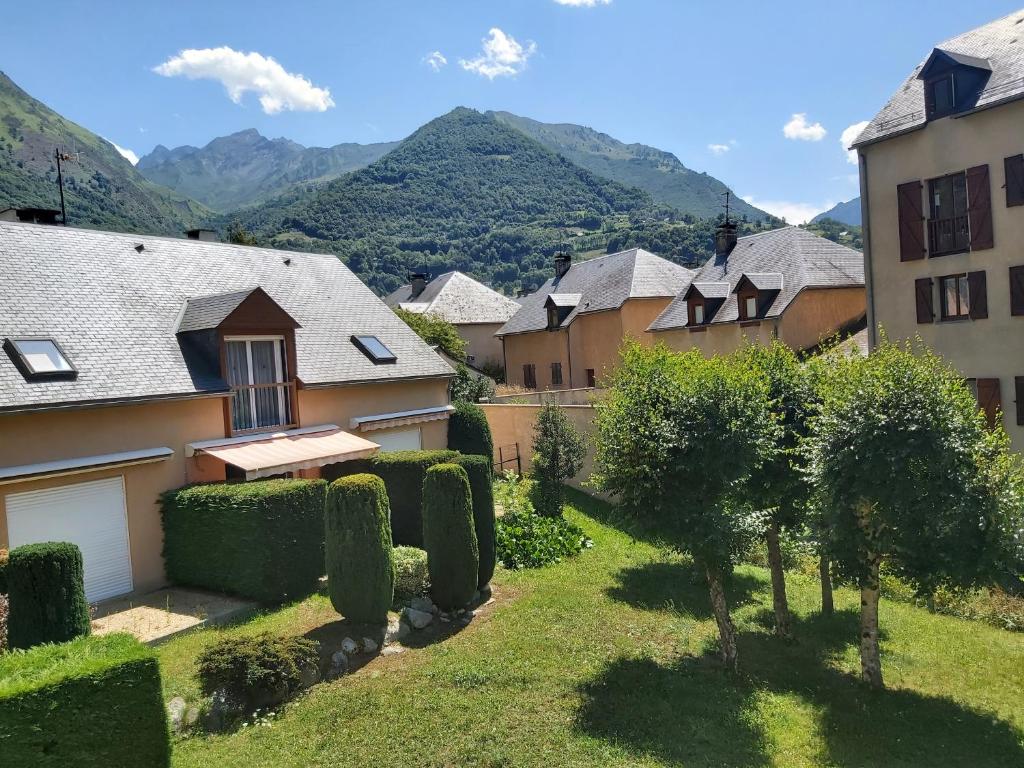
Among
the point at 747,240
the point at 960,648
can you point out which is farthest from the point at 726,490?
the point at 747,240

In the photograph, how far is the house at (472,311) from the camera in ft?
193

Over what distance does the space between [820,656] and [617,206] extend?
165931 millimetres

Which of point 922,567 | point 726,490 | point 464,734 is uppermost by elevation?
point 726,490

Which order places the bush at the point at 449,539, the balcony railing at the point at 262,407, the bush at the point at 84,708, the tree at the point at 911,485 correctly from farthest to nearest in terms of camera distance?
the balcony railing at the point at 262,407 → the bush at the point at 449,539 → the tree at the point at 911,485 → the bush at the point at 84,708

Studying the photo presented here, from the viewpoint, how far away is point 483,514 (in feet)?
52.0

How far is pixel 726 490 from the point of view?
1211cm

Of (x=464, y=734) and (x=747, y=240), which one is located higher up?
(x=747, y=240)

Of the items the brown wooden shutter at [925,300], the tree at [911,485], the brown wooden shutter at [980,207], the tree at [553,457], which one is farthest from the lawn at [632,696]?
the brown wooden shutter at [980,207]

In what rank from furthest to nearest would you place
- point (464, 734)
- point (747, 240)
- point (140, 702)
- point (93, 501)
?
point (747, 240)
point (93, 501)
point (464, 734)
point (140, 702)

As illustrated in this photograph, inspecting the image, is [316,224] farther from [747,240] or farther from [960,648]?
[960,648]

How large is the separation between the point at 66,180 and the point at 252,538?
10149 cm

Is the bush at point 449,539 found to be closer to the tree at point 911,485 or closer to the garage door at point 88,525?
the tree at point 911,485

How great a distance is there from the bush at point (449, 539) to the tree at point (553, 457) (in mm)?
7713

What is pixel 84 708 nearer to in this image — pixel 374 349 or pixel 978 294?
pixel 374 349
